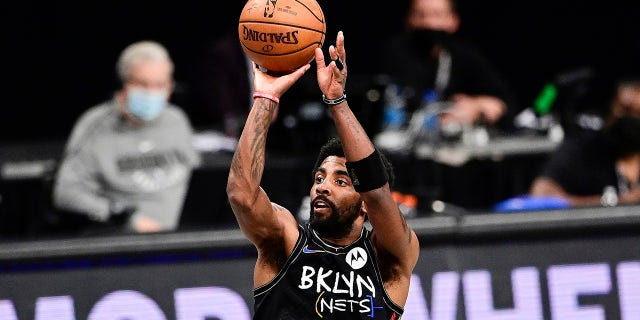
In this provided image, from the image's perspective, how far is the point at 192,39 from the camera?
40.5 ft

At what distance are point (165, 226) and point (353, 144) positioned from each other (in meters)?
3.36

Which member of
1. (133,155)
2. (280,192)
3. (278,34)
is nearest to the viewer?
(278,34)

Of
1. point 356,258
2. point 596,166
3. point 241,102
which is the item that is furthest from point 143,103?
point 356,258

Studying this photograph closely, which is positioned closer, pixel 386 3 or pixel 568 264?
pixel 568 264

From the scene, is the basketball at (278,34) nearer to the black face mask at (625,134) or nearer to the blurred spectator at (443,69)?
the black face mask at (625,134)

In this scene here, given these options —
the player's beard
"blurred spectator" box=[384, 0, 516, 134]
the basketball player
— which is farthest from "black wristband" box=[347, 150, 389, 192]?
"blurred spectator" box=[384, 0, 516, 134]

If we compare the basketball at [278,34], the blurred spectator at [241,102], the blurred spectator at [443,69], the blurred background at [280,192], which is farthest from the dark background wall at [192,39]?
the basketball at [278,34]

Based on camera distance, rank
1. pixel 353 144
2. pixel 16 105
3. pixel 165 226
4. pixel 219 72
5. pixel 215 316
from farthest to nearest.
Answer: pixel 16 105
pixel 219 72
pixel 165 226
pixel 215 316
pixel 353 144

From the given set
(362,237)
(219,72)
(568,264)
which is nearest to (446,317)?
(568,264)

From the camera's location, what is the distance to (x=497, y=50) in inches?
494

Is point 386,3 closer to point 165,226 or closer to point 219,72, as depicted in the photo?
point 219,72

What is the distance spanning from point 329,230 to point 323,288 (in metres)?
0.24

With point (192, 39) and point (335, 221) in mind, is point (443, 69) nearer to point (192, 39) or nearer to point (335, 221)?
point (192, 39)

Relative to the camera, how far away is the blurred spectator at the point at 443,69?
955 cm
